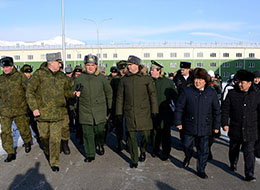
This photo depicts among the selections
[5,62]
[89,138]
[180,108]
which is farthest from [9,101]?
[180,108]

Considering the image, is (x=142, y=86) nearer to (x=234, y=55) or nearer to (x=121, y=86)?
(x=121, y=86)

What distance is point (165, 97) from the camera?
589cm

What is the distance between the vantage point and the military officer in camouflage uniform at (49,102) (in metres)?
5.18

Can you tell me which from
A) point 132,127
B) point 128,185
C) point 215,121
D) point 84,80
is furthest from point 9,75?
point 215,121

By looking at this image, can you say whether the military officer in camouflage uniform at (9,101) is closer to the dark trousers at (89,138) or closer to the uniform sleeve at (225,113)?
the dark trousers at (89,138)

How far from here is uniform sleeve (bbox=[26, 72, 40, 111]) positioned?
5.05 metres

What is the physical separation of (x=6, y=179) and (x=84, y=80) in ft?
7.77

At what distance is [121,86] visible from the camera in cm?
552

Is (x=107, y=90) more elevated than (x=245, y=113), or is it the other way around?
(x=107, y=90)

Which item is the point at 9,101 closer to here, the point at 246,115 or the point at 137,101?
the point at 137,101

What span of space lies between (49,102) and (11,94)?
3.99ft

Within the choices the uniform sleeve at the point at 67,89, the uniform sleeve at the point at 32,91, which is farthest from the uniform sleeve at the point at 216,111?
the uniform sleeve at the point at 32,91

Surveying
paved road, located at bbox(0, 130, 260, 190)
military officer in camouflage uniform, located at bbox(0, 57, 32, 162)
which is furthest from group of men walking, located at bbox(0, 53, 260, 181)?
paved road, located at bbox(0, 130, 260, 190)

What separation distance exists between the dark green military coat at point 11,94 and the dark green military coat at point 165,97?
3.08 m
